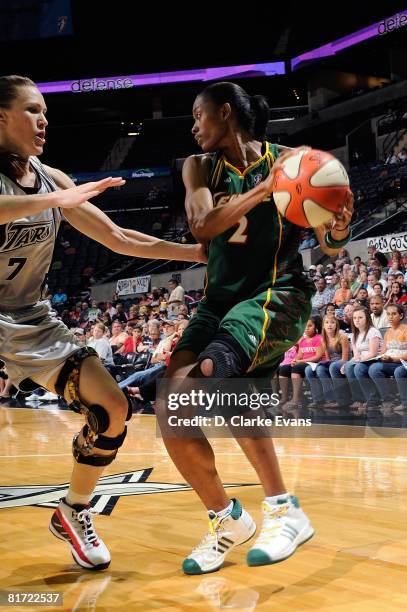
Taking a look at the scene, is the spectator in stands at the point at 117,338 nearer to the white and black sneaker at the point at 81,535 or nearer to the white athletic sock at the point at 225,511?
the white and black sneaker at the point at 81,535

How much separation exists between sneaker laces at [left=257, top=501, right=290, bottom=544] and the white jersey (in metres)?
1.33

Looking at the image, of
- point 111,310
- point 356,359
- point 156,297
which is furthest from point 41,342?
point 111,310

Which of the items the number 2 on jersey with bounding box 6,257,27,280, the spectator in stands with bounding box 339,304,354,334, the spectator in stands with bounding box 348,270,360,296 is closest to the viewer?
the number 2 on jersey with bounding box 6,257,27,280

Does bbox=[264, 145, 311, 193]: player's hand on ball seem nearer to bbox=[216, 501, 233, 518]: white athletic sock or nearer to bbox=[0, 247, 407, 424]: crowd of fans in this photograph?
bbox=[216, 501, 233, 518]: white athletic sock

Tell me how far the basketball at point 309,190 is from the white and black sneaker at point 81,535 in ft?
4.94

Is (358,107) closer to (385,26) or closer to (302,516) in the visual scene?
(385,26)

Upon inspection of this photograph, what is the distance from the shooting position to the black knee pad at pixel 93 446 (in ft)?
9.83

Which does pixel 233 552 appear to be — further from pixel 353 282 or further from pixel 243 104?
pixel 353 282

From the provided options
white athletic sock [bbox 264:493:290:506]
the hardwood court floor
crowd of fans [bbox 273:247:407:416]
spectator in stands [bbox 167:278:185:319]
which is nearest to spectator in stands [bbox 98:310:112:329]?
spectator in stands [bbox 167:278:185:319]

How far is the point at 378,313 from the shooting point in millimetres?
8867

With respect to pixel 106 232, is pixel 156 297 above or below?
above

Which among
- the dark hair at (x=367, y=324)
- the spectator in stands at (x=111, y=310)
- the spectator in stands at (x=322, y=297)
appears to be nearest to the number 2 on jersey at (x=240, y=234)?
the dark hair at (x=367, y=324)

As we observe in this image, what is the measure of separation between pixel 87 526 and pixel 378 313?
6.44 m

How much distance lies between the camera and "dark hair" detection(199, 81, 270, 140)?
294 cm
